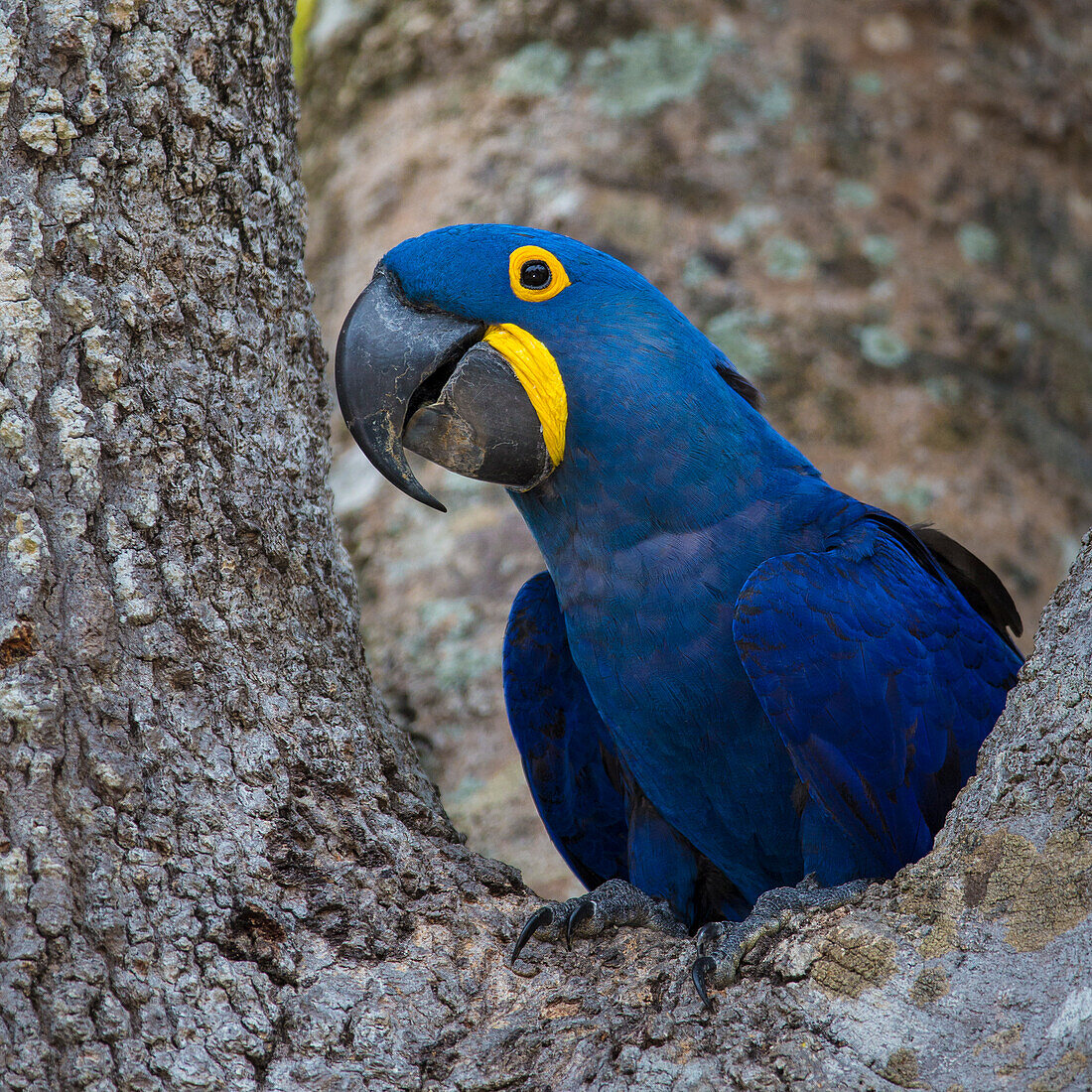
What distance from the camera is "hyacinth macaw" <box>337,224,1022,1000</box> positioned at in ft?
8.36

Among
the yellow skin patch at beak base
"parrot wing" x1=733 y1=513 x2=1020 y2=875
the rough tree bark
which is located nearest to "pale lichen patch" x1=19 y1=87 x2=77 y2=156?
the rough tree bark

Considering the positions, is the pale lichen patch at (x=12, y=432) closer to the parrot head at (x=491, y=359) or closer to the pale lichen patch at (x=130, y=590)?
the pale lichen patch at (x=130, y=590)

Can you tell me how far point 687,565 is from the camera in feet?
8.98

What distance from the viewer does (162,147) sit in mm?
2227

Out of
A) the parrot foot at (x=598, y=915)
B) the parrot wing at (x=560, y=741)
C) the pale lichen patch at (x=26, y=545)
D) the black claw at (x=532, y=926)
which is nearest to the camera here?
the pale lichen patch at (x=26, y=545)

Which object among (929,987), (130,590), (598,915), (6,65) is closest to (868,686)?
(598,915)

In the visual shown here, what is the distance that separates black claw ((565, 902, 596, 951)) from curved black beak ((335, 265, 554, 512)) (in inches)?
38.1

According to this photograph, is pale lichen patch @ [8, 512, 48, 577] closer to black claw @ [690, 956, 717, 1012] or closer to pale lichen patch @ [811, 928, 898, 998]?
black claw @ [690, 956, 717, 1012]

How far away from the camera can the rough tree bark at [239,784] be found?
1739 millimetres

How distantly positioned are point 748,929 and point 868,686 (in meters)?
0.67

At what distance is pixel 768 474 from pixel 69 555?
5.58ft

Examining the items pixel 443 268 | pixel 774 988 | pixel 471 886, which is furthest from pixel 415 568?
pixel 774 988

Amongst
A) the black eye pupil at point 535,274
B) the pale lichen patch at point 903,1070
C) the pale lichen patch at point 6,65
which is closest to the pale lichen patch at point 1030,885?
the pale lichen patch at point 903,1070

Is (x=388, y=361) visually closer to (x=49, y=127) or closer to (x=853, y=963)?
(x=49, y=127)
